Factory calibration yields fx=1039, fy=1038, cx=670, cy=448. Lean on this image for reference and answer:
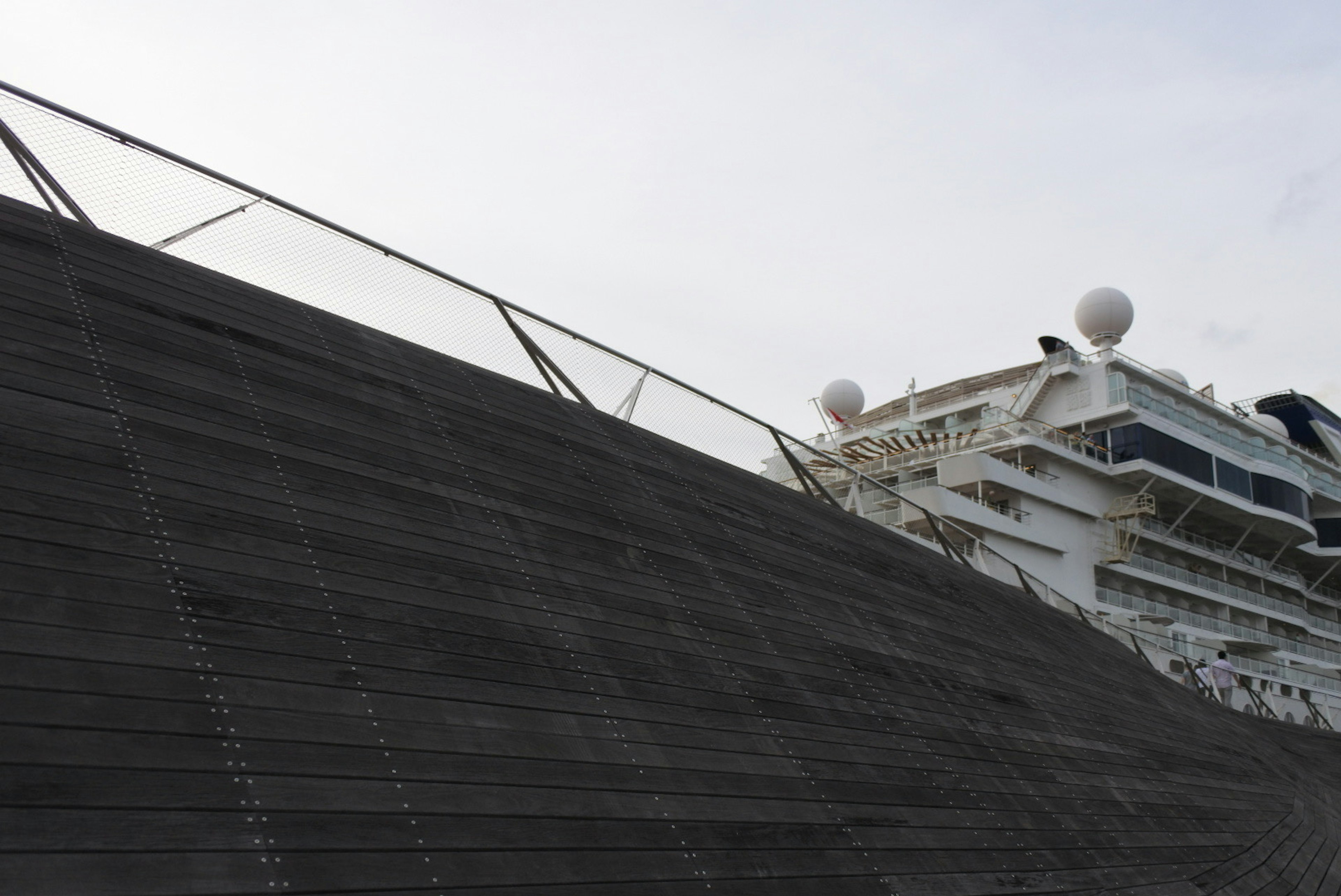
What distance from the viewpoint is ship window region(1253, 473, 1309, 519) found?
31.9 m

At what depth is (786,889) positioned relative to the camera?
4.46m

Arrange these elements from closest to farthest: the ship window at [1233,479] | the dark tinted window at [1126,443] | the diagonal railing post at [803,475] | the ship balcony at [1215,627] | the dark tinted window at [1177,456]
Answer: the diagonal railing post at [803,475], the ship balcony at [1215,627], the dark tinted window at [1126,443], the dark tinted window at [1177,456], the ship window at [1233,479]

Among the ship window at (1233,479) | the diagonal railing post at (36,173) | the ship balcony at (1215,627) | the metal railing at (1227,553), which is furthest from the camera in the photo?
the ship window at (1233,479)

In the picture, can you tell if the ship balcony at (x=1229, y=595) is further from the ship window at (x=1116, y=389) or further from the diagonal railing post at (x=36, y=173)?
the diagonal railing post at (x=36, y=173)

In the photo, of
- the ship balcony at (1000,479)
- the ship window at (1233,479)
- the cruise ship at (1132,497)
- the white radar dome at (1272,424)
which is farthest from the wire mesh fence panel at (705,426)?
the white radar dome at (1272,424)

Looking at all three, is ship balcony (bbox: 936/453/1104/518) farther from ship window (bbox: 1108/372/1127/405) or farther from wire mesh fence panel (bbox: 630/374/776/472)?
wire mesh fence panel (bbox: 630/374/776/472)

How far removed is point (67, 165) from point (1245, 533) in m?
33.3

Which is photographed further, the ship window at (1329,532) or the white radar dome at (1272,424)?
the white radar dome at (1272,424)

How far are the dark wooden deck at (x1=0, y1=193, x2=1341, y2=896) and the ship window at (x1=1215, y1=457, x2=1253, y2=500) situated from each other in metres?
23.3

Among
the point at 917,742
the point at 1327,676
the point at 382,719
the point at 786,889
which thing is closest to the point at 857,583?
the point at 917,742

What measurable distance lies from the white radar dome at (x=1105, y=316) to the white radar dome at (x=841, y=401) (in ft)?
24.4

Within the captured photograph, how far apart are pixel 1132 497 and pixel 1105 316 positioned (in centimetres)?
774

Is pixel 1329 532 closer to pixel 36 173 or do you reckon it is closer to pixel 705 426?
pixel 705 426

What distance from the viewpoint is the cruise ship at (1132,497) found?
23656mm
